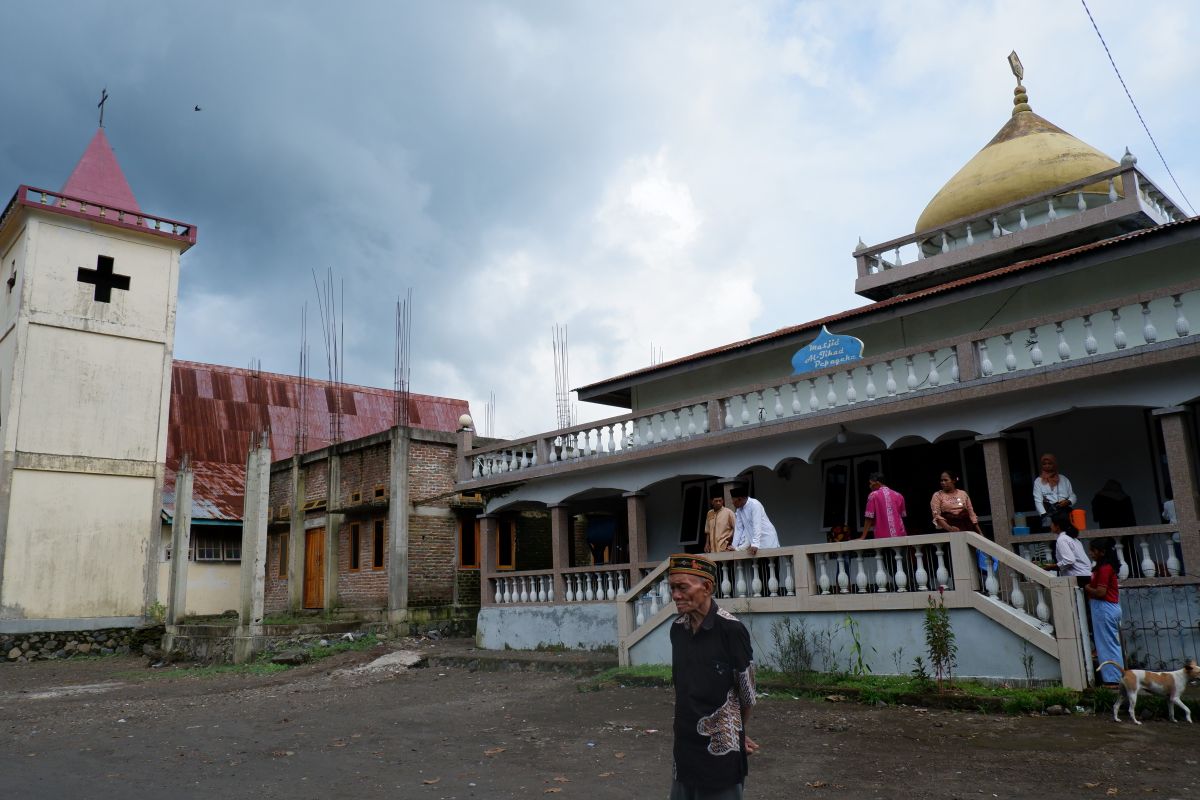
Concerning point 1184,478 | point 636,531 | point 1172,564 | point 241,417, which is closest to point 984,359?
point 1184,478

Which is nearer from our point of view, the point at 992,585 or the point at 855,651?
the point at 992,585

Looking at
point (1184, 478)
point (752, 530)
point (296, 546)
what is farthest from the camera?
point (296, 546)

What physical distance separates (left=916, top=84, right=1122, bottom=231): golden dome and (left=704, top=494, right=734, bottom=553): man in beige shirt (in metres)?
7.54

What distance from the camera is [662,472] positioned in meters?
15.5

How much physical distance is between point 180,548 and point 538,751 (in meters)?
16.1

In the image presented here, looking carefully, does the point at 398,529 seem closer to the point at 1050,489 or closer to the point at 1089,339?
the point at 1050,489

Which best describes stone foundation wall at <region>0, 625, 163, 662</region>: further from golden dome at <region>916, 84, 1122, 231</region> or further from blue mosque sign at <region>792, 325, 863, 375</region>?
golden dome at <region>916, 84, 1122, 231</region>

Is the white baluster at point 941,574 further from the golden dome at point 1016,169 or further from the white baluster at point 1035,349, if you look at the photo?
the golden dome at point 1016,169

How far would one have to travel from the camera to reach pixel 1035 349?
1114 cm

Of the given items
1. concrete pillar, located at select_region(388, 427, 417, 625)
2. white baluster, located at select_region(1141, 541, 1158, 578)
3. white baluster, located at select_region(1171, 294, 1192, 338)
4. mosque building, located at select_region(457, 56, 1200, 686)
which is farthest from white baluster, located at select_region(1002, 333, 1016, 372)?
concrete pillar, located at select_region(388, 427, 417, 625)

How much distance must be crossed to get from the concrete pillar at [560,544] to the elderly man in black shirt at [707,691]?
12117mm

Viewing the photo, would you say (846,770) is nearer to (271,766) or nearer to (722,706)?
(722,706)

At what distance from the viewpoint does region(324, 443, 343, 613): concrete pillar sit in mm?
22016

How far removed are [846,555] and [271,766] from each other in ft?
24.8
